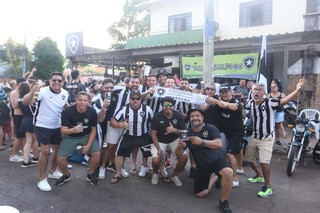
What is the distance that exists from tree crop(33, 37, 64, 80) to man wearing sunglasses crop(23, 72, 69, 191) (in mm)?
19226

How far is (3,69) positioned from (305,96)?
2614 cm

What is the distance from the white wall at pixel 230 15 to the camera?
14.1 metres

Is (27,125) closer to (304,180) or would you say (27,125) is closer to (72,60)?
(304,180)

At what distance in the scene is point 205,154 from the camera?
4.29 metres

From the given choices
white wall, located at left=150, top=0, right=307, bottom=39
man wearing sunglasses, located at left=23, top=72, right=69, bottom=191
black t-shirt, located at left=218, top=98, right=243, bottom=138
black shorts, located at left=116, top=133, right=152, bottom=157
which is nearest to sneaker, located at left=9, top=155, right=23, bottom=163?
man wearing sunglasses, located at left=23, top=72, right=69, bottom=191

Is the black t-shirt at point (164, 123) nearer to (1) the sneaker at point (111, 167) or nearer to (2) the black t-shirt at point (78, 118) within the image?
(2) the black t-shirt at point (78, 118)

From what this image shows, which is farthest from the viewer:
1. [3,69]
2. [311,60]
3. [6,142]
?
[3,69]

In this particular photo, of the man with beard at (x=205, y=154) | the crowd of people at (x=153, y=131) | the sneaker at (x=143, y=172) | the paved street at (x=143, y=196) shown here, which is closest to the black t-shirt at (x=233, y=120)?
the crowd of people at (x=153, y=131)

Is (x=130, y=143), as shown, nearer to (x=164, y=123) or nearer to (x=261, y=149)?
(x=164, y=123)

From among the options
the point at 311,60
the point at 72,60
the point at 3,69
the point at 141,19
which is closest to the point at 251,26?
the point at 311,60

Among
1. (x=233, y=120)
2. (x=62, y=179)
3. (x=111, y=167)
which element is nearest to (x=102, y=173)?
(x=111, y=167)

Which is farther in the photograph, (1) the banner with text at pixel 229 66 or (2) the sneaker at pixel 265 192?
(1) the banner with text at pixel 229 66

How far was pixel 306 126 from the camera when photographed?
569cm

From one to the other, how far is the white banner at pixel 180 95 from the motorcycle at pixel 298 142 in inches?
77.4
